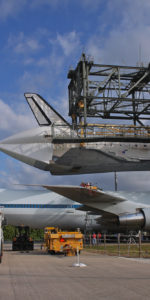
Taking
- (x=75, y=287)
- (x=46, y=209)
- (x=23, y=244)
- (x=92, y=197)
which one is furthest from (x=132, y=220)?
(x=75, y=287)

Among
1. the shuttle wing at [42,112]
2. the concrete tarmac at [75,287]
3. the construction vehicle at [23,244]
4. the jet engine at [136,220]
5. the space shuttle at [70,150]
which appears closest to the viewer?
the concrete tarmac at [75,287]

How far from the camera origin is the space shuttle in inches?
1152

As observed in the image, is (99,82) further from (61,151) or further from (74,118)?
(61,151)

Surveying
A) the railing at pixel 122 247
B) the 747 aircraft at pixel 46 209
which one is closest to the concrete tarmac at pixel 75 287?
the railing at pixel 122 247

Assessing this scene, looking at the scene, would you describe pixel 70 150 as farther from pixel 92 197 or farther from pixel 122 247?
pixel 122 247

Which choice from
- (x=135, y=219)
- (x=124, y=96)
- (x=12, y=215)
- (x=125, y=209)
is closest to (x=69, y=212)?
(x=12, y=215)

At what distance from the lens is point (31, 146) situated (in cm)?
2938

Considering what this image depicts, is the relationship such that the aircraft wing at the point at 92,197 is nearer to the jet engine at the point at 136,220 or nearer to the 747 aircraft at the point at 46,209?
the 747 aircraft at the point at 46,209

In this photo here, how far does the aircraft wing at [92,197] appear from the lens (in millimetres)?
23125

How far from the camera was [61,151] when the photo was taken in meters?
30.0

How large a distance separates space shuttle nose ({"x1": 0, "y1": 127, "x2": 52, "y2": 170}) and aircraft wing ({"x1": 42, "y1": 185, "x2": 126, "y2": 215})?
5913mm

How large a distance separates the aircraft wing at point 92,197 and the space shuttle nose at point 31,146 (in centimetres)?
591

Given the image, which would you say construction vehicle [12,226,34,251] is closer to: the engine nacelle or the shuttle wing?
the engine nacelle

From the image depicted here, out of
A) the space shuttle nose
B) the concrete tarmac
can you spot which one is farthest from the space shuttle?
the concrete tarmac
